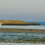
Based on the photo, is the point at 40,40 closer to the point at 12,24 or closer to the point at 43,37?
the point at 43,37

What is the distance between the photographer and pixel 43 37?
303 centimetres

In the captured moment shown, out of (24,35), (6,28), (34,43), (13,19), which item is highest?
(13,19)

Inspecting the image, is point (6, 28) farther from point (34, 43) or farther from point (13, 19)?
point (34, 43)

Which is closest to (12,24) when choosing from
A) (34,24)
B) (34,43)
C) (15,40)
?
(15,40)

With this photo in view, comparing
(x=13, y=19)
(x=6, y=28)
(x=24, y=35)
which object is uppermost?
(x=13, y=19)

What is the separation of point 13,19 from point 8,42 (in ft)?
2.52

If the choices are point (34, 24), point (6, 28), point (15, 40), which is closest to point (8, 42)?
point (15, 40)

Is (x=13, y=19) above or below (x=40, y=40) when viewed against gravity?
above

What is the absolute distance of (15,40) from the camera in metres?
3.07

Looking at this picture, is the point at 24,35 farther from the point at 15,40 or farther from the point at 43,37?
the point at 43,37

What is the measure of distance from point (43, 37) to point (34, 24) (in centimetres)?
51

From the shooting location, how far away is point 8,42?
10.0ft

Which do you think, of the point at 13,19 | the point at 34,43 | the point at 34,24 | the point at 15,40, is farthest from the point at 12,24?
the point at 34,43

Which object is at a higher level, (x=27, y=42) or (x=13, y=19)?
(x=13, y=19)
